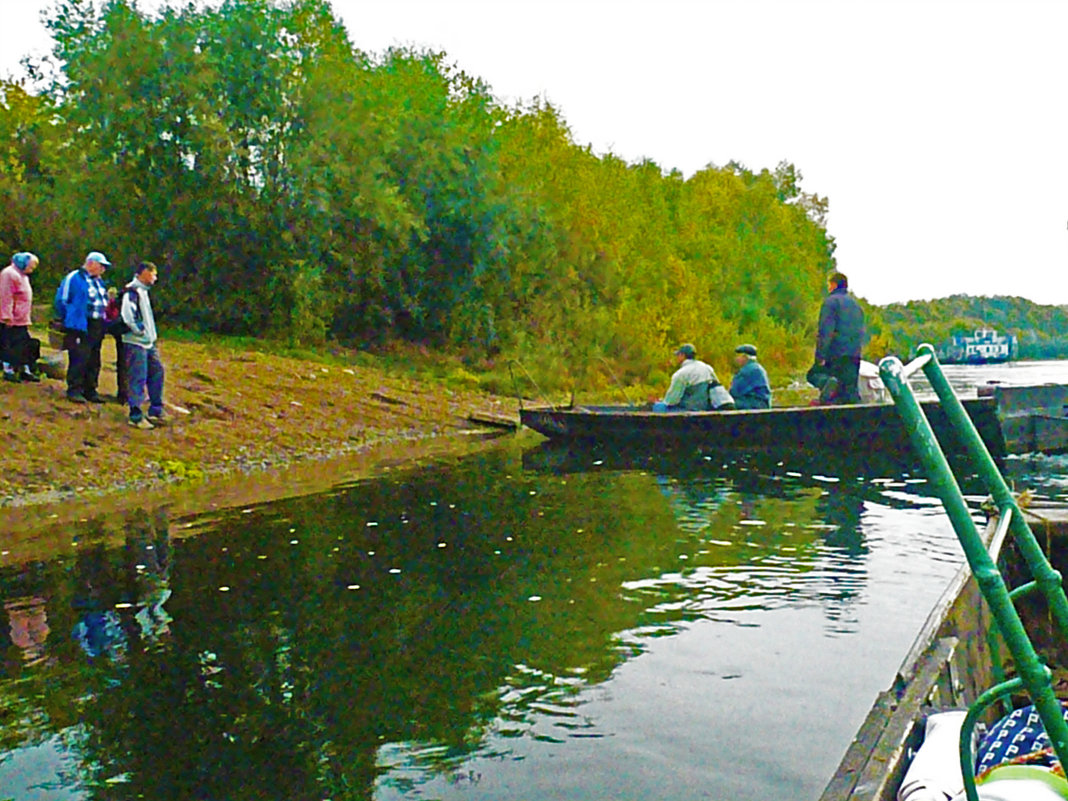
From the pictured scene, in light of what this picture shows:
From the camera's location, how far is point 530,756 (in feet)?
17.4

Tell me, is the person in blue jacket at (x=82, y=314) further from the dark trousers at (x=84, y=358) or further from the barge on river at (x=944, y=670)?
the barge on river at (x=944, y=670)

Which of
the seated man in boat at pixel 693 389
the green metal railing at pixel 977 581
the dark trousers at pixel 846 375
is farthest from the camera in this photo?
the seated man in boat at pixel 693 389

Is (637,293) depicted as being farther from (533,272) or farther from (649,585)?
(649,585)

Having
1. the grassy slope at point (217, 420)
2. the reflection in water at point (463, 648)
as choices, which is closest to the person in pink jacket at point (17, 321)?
the grassy slope at point (217, 420)

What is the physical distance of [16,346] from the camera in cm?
1692

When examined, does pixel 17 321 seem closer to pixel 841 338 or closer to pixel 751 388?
pixel 751 388

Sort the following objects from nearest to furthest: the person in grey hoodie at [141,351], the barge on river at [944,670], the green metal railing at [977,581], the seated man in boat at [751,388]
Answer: the green metal railing at [977,581], the barge on river at [944,670], the person in grey hoodie at [141,351], the seated man in boat at [751,388]

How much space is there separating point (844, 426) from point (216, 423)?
10.1 meters

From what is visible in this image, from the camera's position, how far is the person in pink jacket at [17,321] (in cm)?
1608

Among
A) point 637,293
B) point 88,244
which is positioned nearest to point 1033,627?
point 88,244

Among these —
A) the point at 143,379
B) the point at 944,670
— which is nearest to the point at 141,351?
the point at 143,379

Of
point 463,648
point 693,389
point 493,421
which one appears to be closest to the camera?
point 463,648

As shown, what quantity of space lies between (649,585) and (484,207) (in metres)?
26.7

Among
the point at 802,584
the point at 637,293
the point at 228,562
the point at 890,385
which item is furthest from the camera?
the point at 637,293
